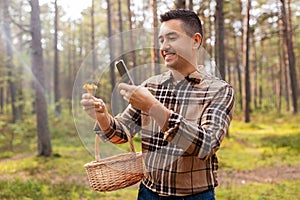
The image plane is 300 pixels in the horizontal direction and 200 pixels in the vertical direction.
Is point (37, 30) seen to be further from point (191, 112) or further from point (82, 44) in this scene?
point (82, 44)

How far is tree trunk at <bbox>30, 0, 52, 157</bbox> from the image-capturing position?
10102 millimetres

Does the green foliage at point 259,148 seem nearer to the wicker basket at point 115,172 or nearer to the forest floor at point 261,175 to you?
the forest floor at point 261,175

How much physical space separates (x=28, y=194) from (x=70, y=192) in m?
0.77

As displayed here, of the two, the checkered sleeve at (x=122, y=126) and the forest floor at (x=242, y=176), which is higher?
the checkered sleeve at (x=122, y=126)

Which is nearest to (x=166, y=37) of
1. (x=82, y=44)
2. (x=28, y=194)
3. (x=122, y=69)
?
(x=122, y=69)

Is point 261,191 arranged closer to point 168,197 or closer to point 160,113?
point 168,197

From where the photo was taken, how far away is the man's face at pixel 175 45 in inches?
66.8

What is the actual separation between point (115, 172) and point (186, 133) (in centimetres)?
63

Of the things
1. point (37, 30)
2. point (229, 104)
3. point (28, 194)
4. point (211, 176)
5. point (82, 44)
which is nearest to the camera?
point (229, 104)

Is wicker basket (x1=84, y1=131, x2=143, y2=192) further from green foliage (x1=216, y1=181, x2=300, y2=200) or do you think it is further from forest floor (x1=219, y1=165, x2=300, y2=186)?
forest floor (x1=219, y1=165, x2=300, y2=186)

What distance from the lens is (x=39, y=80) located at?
10398 mm

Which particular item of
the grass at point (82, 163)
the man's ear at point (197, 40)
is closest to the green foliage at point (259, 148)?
the grass at point (82, 163)

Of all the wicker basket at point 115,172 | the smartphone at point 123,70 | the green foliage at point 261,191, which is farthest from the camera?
the green foliage at point 261,191

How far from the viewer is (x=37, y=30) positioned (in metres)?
10.1
